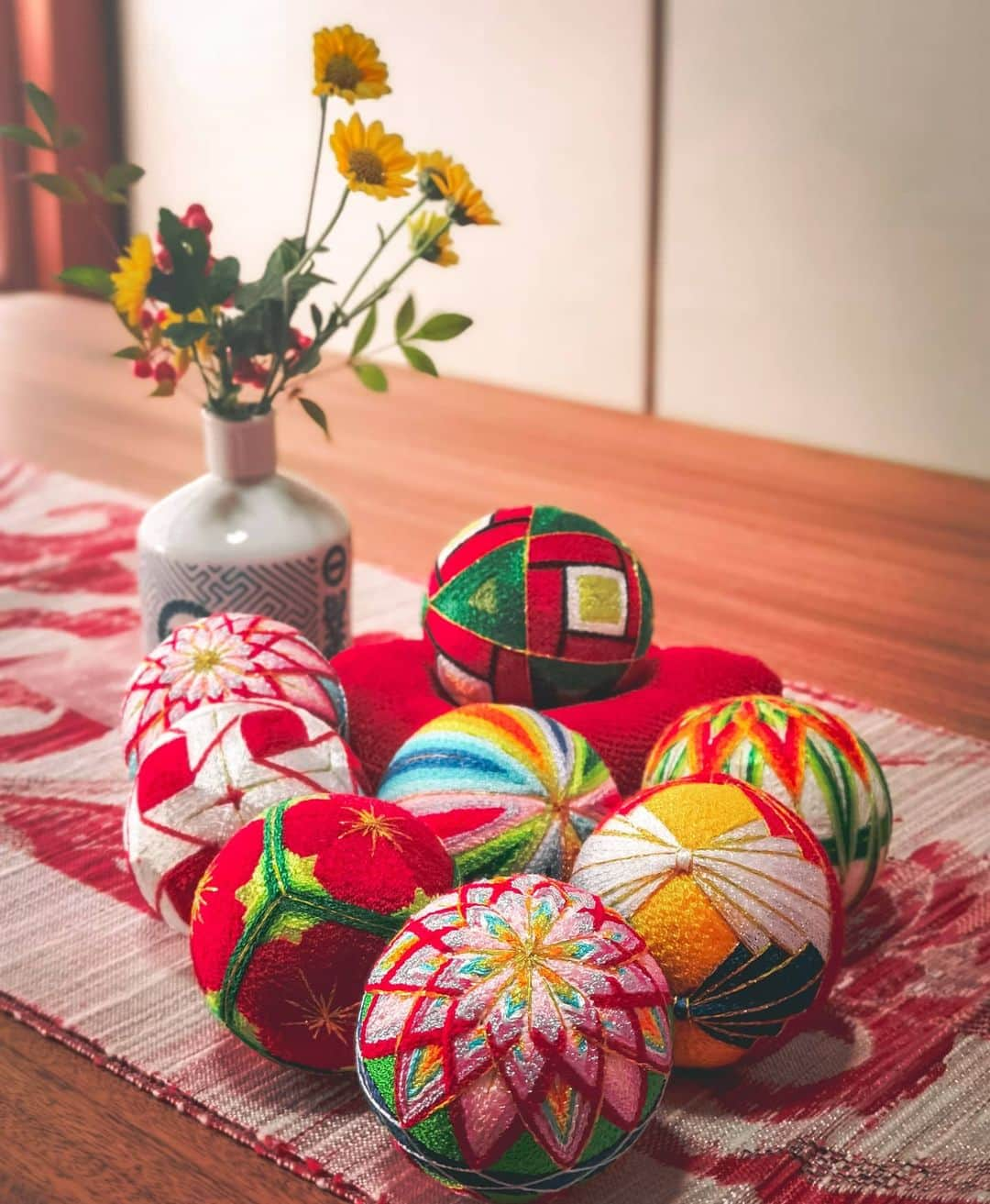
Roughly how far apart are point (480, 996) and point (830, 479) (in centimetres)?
162

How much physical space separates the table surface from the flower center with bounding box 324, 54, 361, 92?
0.63m

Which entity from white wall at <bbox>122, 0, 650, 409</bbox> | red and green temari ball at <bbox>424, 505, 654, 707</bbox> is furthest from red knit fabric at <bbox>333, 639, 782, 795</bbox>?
white wall at <bbox>122, 0, 650, 409</bbox>

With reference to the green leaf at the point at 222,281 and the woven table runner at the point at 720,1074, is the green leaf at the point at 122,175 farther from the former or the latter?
the woven table runner at the point at 720,1074

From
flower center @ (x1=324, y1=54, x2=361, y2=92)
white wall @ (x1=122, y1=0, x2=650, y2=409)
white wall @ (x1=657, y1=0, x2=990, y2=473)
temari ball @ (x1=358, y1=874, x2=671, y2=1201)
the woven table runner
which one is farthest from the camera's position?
white wall @ (x1=122, y1=0, x2=650, y2=409)

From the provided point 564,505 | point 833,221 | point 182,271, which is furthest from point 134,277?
point 833,221

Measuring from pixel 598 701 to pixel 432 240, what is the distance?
13.7 inches

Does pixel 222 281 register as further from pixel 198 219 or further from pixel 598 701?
pixel 598 701

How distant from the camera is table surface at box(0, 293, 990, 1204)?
791 millimetres

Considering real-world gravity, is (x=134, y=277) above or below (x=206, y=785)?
above

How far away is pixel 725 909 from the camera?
0.77 m

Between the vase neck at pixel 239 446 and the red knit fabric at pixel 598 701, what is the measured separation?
16cm

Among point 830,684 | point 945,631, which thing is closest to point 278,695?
point 830,684

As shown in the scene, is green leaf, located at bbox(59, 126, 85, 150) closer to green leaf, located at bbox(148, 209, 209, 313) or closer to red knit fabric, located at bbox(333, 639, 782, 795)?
green leaf, located at bbox(148, 209, 209, 313)

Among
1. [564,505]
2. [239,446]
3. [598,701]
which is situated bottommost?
[564,505]
